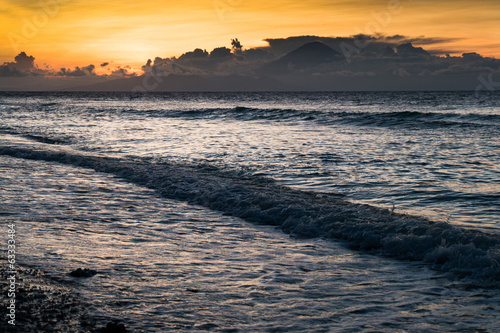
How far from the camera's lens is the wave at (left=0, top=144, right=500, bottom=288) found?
6410 millimetres

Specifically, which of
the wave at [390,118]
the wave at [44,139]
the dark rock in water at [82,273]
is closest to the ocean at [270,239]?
the dark rock in water at [82,273]

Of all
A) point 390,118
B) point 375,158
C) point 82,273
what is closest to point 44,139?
point 375,158

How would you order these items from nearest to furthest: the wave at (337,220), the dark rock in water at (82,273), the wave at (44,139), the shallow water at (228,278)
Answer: the shallow water at (228,278), the dark rock in water at (82,273), the wave at (337,220), the wave at (44,139)

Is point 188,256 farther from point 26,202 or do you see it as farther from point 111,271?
point 26,202

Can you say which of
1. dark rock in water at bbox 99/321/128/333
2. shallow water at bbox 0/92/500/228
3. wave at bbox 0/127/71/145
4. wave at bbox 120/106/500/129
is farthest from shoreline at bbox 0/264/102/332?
wave at bbox 120/106/500/129

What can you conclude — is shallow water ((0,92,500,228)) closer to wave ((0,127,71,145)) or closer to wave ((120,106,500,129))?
wave ((0,127,71,145))

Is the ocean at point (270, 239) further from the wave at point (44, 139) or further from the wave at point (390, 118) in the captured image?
the wave at point (390, 118)

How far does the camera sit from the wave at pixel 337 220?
6410 millimetres

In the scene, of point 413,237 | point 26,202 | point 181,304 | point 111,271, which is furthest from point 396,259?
point 26,202

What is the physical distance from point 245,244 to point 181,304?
100 inches

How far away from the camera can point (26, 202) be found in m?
9.53

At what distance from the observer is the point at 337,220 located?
27.9 feet

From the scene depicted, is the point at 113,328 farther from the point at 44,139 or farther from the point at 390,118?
the point at 390,118

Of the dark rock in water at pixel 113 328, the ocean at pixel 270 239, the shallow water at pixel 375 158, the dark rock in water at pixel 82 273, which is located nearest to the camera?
→ the dark rock in water at pixel 113 328
